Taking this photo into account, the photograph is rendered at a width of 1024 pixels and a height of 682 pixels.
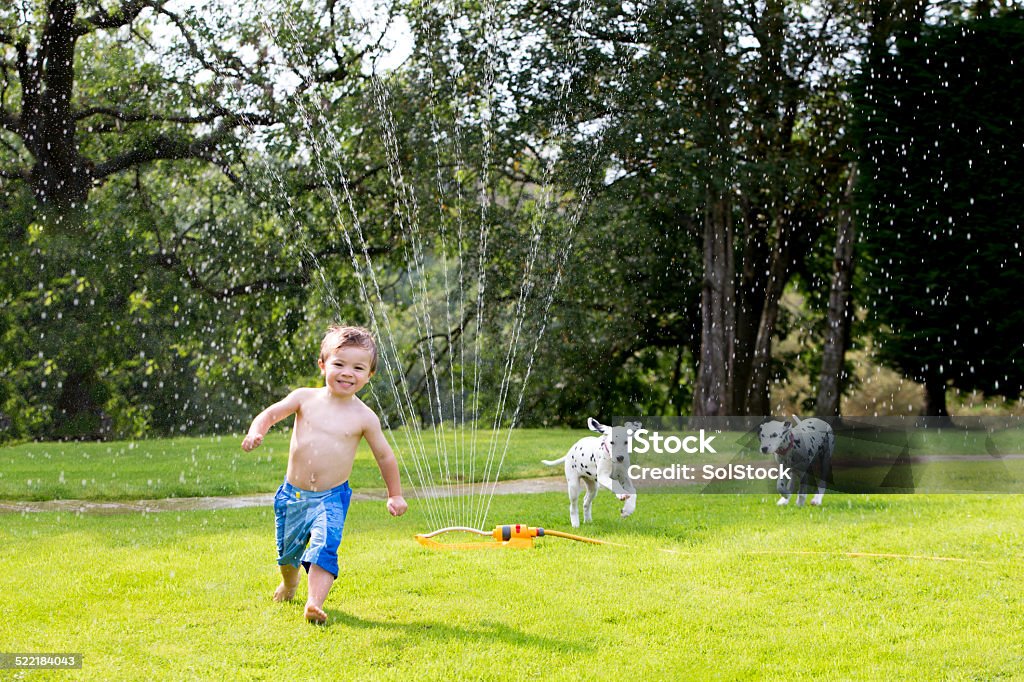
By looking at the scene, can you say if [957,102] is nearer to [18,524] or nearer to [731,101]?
[731,101]

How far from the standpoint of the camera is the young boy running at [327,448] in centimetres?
498

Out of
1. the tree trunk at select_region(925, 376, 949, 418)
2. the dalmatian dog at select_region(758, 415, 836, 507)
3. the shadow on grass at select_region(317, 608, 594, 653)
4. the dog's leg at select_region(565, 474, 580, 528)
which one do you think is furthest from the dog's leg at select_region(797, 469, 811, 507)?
the tree trunk at select_region(925, 376, 949, 418)

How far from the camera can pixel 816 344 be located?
19844 mm

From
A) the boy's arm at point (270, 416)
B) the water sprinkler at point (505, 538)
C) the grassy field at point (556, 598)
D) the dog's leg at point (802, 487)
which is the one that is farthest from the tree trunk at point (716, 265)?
the boy's arm at point (270, 416)

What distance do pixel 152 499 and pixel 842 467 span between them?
282 inches

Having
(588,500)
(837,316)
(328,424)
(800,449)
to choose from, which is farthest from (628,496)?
(837,316)

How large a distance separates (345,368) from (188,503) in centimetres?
513

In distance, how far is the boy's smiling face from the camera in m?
5.05

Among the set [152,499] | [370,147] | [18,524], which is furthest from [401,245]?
[18,524]

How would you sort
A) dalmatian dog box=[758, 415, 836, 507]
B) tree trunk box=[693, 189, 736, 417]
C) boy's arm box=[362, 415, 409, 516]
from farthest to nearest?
1. tree trunk box=[693, 189, 736, 417]
2. dalmatian dog box=[758, 415, 836, 507]
3. boy's arm box=[362, 415, 409, 516]

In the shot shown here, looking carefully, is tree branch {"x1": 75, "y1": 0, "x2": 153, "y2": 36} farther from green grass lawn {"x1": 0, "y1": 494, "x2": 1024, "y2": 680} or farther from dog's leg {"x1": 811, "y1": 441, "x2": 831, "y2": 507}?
dog's leg {"x1": 811, "y1": 441, "x2": 831, "y2": 507}

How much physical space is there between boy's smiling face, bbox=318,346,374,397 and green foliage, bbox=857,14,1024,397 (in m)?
11.8

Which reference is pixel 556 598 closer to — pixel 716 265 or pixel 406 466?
pixel 406 466

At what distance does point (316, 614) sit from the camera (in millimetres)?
4758
